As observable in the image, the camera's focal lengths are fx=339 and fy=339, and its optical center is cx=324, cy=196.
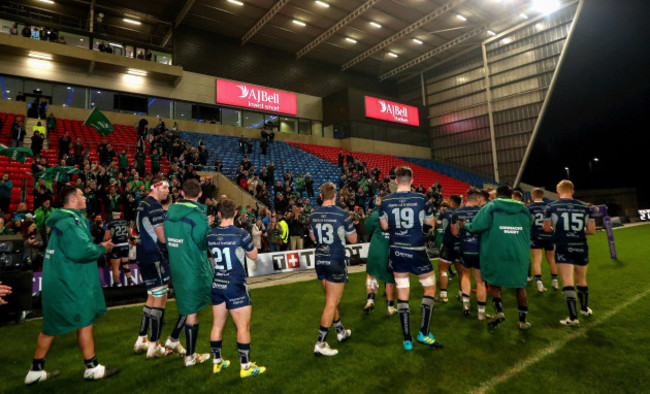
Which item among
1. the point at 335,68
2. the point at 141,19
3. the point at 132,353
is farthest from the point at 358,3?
the point at 132,353

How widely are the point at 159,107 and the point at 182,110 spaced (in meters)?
1.54

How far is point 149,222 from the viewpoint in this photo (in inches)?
178

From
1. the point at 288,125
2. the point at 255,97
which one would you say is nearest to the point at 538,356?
the point at 255,97

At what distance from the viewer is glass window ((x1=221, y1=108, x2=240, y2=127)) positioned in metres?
26.3

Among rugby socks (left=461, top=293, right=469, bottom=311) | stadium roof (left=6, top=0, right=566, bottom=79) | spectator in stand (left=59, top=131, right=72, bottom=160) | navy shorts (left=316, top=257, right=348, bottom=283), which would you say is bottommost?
rugby socks (left=461, top=293, right=469, bottom=311)

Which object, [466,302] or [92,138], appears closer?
[466,302]

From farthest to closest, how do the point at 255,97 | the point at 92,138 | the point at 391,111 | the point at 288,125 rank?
1. the point at 391,111
2. the point at 288,125
3. the point at 255,97
4. the point at 92,138

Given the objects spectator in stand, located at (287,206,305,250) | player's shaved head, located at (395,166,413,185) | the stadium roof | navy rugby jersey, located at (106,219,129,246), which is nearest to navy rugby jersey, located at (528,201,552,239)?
player's shaved head, located at (395,166,413,185)

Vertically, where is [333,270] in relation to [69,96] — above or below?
below

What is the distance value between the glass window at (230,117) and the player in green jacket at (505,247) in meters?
24.2

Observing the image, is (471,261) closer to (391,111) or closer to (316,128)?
(316,128)

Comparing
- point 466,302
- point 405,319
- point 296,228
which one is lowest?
point 466,302

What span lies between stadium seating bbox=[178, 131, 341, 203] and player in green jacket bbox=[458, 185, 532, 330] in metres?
15.2

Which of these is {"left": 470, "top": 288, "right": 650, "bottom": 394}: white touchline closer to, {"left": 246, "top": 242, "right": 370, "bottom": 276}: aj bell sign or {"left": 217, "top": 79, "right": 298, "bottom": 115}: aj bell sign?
{"left": 246, "top": 242, "right": 370, "bottom": 276}: aj bell sign
